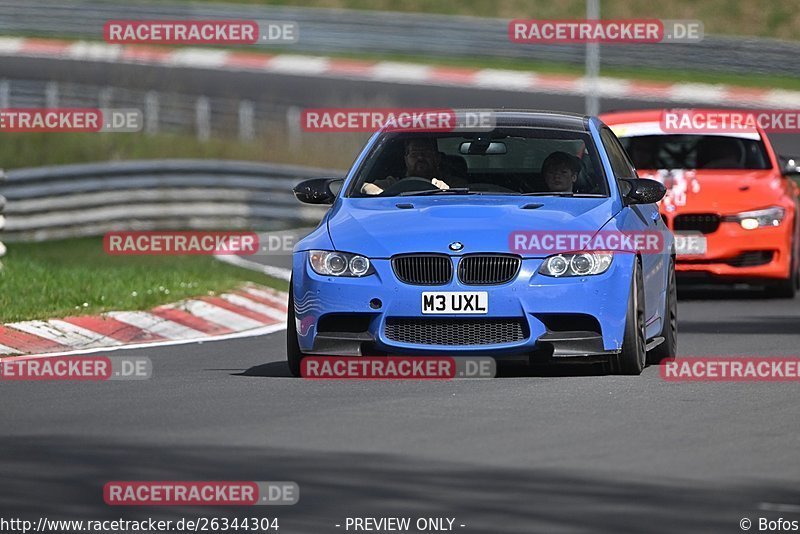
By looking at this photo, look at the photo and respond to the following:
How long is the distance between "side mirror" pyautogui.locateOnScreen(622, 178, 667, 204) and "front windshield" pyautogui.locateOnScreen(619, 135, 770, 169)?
6.41 meters

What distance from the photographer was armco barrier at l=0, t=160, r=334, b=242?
925 inches

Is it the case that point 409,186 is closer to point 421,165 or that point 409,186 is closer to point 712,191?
point 421,165

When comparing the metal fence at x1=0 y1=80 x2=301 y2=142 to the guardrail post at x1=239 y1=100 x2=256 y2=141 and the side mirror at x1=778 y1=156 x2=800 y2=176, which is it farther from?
the side mirror at x1=778 y1=156 x2=800 y2=176

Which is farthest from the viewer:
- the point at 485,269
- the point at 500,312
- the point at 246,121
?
the point at 246,121

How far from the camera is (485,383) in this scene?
10.2 metres

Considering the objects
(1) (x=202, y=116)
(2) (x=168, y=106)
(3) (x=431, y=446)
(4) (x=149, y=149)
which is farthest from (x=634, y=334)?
(2) (x=168, y=106)

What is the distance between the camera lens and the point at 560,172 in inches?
441

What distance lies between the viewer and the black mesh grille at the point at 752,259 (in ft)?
56.7

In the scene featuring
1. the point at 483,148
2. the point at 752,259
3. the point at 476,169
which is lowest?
the point at 752,259

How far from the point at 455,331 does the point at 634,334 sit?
951mm

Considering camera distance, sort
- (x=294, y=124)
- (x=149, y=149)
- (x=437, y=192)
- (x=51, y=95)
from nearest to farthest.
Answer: (x=437, y=192) < (x=149, y=149) < (x=294, y=124) < (x=51, y=95)

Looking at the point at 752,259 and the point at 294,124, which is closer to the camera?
the point at 752,259

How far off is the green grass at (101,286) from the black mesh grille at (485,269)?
404 centimetres

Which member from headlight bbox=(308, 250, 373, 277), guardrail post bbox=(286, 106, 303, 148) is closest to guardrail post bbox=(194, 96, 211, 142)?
guardrail post bbox=(286, 106, 303, 148)
